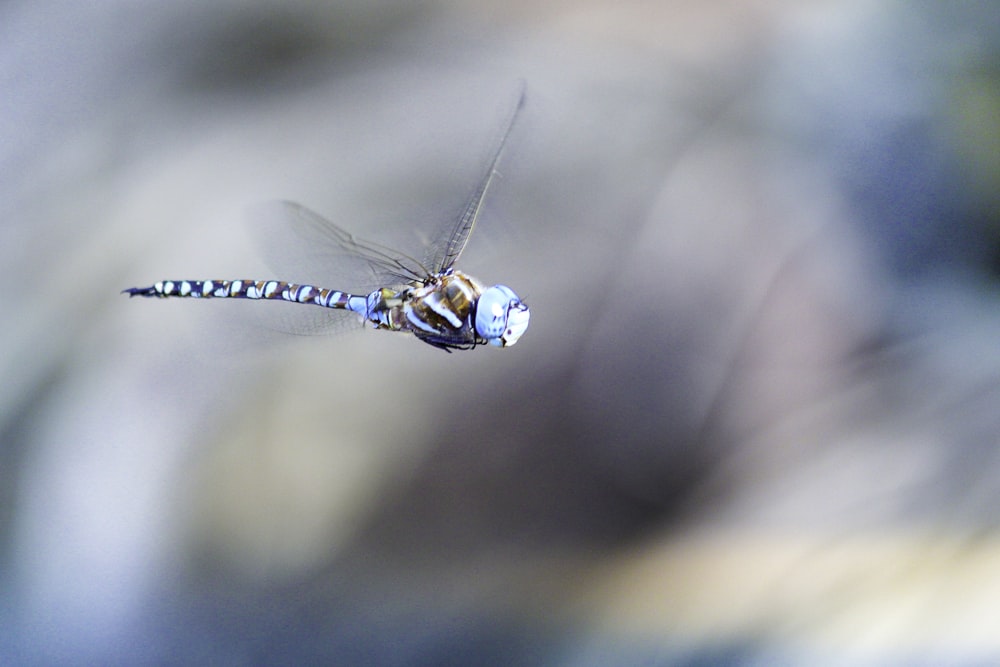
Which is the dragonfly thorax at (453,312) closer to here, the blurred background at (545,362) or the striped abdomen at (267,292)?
the striped abdomen at (267,292)

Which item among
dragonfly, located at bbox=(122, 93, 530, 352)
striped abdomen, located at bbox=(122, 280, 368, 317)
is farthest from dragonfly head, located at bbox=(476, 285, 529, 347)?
striped abdomen, located at bbox=(122, 280, 368, 317)

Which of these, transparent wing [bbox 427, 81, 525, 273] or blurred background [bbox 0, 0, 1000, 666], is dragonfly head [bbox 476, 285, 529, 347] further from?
blurred background [bbox 0, 0, 1000, 666]

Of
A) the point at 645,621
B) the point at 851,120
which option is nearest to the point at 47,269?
the point at 645,621

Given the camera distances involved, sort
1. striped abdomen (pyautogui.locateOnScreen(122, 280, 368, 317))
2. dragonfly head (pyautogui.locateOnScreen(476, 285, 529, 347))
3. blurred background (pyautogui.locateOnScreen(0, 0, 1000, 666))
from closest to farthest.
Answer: dragonfly head (pyautogui.locateOnScreen(476, 285, 529, 347)) < striped abdomen (pyautogui.locateOnScreen(122, 280, 368, 317)) < blurred background (pyautogui.locateOnScreen(0, 0, 1000, 666))

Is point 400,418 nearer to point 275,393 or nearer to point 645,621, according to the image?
point 275,393

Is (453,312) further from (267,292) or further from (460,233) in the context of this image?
(267,292)

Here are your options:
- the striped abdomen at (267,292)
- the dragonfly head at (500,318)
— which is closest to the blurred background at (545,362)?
the striped abdomen at (267,292)

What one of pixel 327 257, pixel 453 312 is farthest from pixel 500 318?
pixel 327 257
